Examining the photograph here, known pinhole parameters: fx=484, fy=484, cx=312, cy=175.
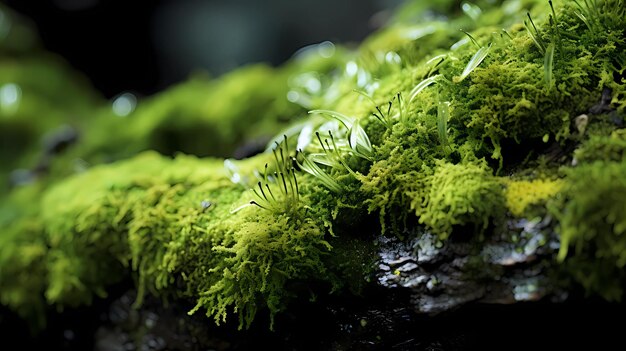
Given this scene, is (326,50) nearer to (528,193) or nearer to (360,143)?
(360,143)

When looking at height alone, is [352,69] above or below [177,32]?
below

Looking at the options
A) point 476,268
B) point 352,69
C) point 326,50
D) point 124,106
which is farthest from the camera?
point 124,106

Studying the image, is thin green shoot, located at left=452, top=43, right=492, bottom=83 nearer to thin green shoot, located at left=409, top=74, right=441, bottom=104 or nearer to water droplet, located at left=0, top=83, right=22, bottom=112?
thin green shoot, located at left=409, top=74, right=441, bottom=104

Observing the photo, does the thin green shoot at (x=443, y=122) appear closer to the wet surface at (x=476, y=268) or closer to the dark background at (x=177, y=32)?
the wet surface at (x=476, y=268)

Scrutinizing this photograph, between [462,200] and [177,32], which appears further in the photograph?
[177,32]

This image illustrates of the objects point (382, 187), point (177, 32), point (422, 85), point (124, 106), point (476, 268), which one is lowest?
point (476, 268)

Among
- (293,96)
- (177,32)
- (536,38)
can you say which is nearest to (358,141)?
(536,38)

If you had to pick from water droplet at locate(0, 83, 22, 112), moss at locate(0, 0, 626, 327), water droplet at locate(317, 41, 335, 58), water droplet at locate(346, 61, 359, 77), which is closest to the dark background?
water droplet at locate(0, 83, 22, 112)

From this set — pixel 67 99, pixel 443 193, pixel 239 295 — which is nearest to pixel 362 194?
pixel 443 193

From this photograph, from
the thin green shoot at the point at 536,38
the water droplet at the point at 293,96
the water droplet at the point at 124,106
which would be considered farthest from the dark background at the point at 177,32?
the thin green shoot at the point at 536,38

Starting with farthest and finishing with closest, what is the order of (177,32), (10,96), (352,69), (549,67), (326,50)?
(177,32) < (10,96) < (326,50) < (352,69) < (549,67)
